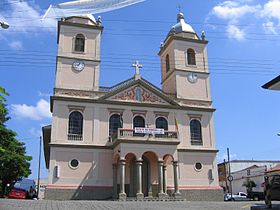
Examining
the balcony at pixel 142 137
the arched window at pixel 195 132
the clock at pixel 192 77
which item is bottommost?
the balcony at pixel 142 137

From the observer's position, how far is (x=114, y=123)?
28578mm

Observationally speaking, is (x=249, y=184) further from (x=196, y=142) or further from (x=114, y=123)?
(x=114, y=123)

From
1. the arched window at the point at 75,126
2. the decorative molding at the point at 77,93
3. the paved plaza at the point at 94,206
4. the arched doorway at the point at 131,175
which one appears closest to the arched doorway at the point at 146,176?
the arched doorway at the point at 131,175

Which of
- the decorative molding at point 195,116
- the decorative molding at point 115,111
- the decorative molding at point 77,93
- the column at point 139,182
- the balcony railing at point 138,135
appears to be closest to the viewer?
the column at point 139,182

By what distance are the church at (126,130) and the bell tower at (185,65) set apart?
103mm

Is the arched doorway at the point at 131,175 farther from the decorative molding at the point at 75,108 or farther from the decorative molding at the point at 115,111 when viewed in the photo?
the decorative molding at the point at 75,108

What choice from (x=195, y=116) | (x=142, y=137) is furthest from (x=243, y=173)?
(x=142, y=137)

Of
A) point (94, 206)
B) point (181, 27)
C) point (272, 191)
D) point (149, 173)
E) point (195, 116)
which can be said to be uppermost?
point (181, 27)

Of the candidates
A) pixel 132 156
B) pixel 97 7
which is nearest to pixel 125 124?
pixel 132 156

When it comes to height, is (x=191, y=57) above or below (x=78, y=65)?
above

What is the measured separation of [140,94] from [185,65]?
5869 millimetres

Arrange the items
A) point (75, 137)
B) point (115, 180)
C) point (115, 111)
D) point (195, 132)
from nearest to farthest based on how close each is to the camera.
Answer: point (115, 180) → point (75, 137) → point (115, 111) → point (195, 132)

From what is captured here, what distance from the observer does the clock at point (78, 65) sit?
2944 cm

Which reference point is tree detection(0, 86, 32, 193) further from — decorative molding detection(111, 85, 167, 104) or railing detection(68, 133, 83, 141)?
decorative molding detection(111, 85, 167, 104)
